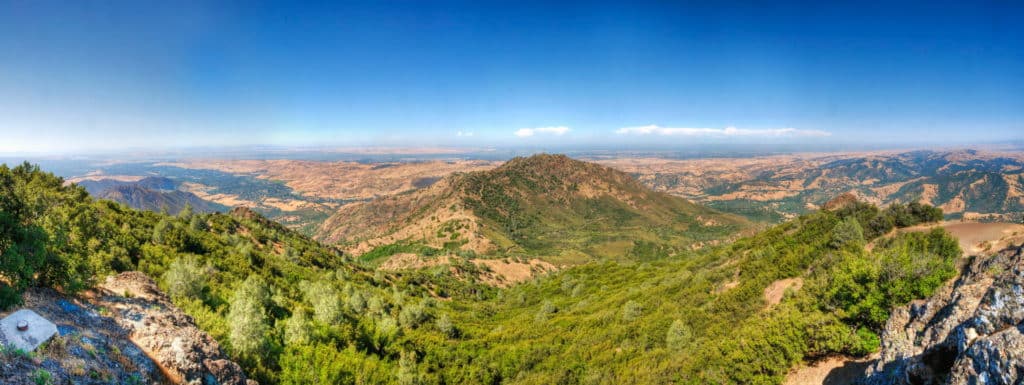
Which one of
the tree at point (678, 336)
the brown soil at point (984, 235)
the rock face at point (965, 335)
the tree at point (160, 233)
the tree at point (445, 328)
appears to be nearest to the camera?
the rock face at point (965, 335)

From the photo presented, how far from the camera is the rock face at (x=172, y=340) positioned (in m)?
13.5

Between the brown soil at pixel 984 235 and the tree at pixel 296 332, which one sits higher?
the brown soil at pixel 984 235

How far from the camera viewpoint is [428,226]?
185125 mm

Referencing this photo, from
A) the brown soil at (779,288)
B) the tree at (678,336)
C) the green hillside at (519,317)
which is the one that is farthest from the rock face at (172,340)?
the brown soil at (779,288)

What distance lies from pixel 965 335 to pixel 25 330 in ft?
92.1

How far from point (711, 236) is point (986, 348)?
214 m

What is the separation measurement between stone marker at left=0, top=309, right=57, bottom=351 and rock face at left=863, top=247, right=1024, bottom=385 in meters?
25.9

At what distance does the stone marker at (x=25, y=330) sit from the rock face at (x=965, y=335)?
2586 centimetres

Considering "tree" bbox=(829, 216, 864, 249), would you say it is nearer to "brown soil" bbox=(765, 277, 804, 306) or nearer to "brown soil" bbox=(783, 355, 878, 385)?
"brown soil" bbox=(765, 277, 804, 306)

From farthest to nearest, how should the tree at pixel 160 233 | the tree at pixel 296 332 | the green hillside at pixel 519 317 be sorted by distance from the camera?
the tree at pixel 160 233, the tree at pixel 296 332, the green hillside at pixel 519 317

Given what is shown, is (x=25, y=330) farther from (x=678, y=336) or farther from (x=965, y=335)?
(x=678, y=336)

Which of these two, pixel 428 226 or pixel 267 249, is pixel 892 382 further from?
pixel 428 226

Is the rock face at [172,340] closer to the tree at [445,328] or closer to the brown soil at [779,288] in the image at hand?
the tree at [445,328]

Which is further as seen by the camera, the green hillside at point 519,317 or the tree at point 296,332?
the tree at point 296,332
